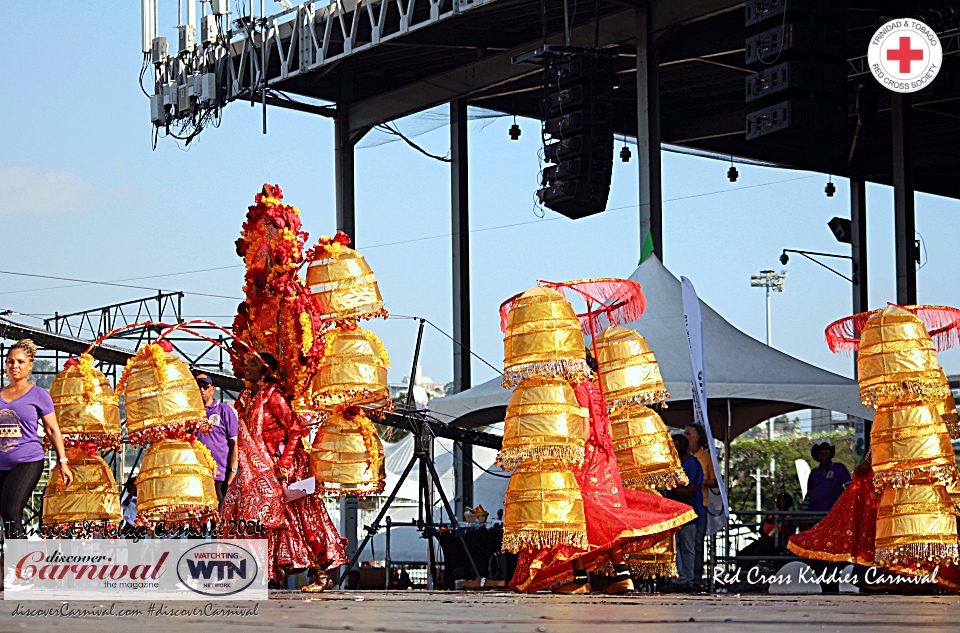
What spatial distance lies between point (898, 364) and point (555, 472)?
2.27 metres

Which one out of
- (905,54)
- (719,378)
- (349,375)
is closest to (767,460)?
(905,54)

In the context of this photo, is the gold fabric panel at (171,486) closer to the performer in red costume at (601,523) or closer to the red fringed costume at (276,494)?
the red fringed costume at (276,494)

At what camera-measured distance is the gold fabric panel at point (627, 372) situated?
8.39 meters

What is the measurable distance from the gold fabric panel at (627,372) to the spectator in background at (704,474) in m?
0.87

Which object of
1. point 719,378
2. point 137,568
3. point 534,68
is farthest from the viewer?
point 534,68

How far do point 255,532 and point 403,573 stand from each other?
692 centimetres

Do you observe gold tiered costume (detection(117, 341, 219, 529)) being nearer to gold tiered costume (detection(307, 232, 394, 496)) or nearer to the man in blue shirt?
gold tiered costume (detection(307, 232, 394, 496))

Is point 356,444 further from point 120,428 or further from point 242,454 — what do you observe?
point 120,428

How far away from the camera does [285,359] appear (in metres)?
7.93

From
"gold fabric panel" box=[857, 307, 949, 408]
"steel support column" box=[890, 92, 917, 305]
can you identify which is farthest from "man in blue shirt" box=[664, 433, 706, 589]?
"steel support column" box=[890, 92, 917, 305]

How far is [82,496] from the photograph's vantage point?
320 inches

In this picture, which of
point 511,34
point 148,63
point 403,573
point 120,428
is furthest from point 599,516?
point 148,63

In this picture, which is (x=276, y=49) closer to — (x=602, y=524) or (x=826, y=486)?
(x=826, y=486)

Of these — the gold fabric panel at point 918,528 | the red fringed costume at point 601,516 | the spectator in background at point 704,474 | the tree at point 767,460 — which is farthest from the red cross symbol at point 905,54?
the tree at point 767,460
